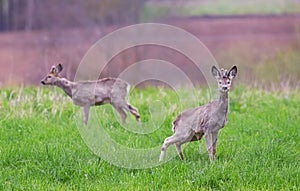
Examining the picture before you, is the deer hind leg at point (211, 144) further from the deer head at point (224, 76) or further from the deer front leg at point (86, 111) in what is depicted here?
the deer front leg at point (86, 111)

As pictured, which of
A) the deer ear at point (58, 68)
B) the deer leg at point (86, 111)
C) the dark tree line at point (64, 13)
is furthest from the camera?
the dark tree line at point (64, 13)

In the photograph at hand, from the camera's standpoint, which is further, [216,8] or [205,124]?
[216,8]

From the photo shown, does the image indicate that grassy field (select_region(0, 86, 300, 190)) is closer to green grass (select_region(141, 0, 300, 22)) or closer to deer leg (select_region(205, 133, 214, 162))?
deer leg (select_region(205, 133, 214, 162))

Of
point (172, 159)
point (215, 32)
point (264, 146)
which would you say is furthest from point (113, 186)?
point (215, 32)

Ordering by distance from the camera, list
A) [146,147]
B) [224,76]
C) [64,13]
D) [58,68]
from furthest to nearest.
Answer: [64,13] < [58,68] < [146,147] < [224,76]

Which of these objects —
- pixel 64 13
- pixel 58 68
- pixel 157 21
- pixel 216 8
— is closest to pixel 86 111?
pixel 58 68

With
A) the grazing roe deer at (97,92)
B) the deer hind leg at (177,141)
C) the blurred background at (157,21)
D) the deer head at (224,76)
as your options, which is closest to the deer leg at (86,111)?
the grazing roe deer at (97,92)

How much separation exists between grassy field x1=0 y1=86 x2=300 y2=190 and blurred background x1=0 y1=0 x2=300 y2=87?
67.1 ft

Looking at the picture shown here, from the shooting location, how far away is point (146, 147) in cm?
870

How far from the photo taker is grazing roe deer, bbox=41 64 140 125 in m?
9.99

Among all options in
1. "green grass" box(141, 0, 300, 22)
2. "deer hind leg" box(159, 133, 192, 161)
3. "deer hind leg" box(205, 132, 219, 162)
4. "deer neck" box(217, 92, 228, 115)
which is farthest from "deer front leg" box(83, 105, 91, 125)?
"green grass" box(141, 0, 300, 22)

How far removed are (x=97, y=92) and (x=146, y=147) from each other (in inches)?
64.5

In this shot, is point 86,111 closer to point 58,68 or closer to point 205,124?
point 58,68

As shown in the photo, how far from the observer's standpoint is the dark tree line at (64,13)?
4116 cm
